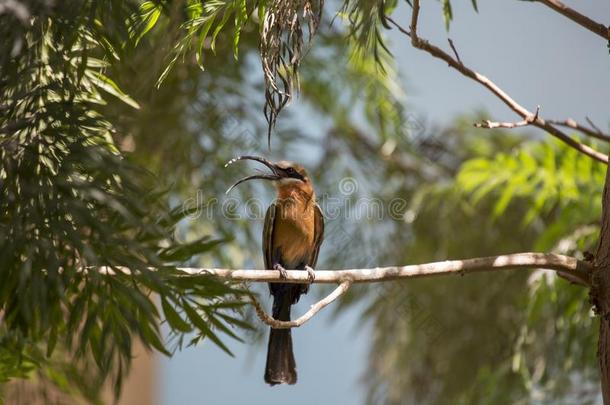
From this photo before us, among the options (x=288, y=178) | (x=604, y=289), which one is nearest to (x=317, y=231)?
(x=288, y=178)

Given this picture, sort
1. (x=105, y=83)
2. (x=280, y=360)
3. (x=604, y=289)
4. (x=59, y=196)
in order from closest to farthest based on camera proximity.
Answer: (x=59, y=196)
(x=604, y=289)
(x=105, y=83)
(x=280, y=360)

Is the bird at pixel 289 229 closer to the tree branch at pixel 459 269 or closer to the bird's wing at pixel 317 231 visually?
the bird's wing at pixel 317 231

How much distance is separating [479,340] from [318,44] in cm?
168

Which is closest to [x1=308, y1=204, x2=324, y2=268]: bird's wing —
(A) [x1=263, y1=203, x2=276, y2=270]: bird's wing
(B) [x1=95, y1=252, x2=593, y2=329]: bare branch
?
(A) [x1=263, y1=203, x2=276, y2=270]: bird's wing

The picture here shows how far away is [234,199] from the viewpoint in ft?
11.9

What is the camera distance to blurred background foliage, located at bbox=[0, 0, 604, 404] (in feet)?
4.68

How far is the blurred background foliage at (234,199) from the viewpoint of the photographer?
1.43 m

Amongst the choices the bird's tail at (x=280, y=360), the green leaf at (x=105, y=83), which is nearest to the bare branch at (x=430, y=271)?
the green leaf at (x=105, y=83)

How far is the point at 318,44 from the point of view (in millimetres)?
3814

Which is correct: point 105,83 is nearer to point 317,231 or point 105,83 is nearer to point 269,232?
point 269,232

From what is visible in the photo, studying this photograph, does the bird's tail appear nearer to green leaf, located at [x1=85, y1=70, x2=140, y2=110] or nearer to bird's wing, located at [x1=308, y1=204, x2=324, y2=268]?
bird's wing, located at [x1=308, y1=204, x2=324, y2=268]

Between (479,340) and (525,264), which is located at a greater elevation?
(479,340)

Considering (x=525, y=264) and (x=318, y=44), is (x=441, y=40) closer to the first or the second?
(x=318, y=44)

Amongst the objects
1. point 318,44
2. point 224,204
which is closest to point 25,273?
point 224,204
